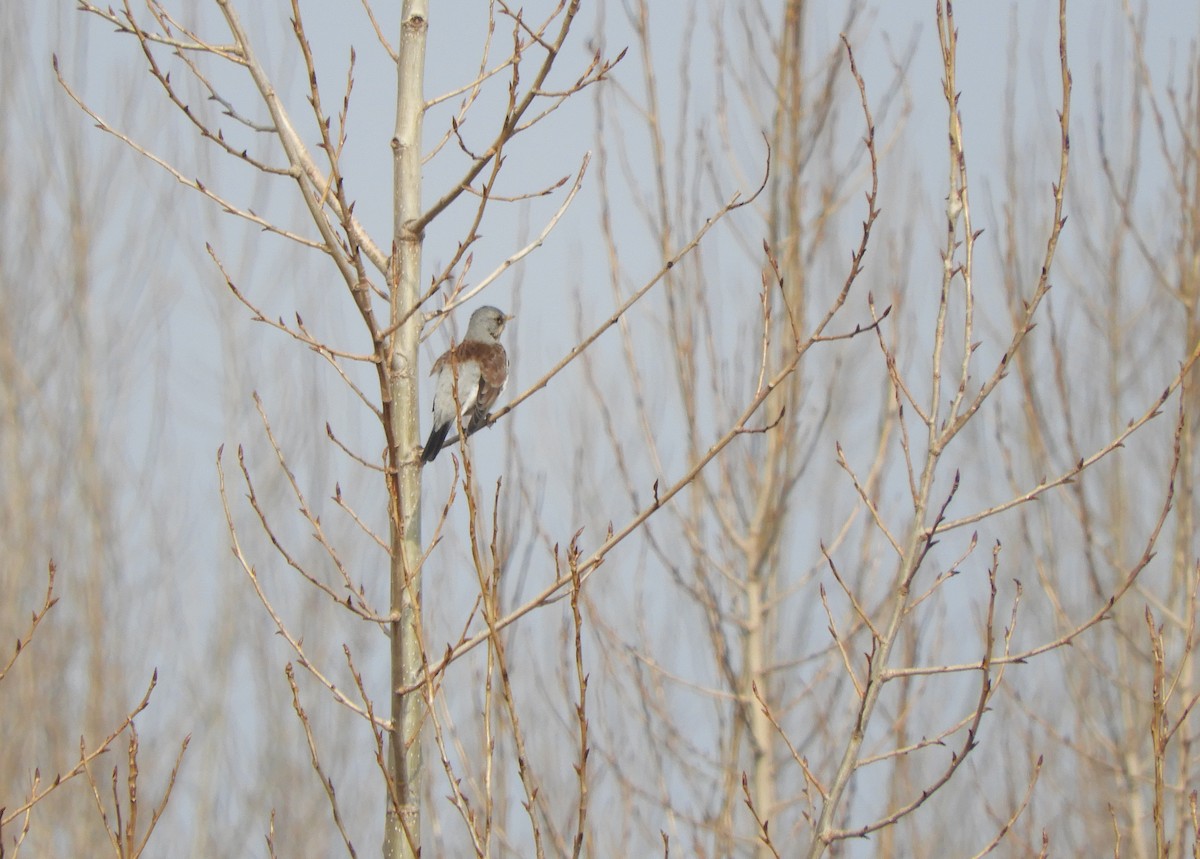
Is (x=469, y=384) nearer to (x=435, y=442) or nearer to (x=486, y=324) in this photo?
(x=435, y=442)

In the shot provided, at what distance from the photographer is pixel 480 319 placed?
5.84m

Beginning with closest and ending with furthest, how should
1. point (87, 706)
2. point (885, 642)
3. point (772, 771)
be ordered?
point (885, 642) < point (772, 771) < point (87, 706)

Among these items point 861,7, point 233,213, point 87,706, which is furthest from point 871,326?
point 87,706

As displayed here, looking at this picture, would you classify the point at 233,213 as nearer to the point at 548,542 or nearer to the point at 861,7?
the point at 548,542

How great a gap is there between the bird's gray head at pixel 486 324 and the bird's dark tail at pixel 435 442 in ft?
3.64

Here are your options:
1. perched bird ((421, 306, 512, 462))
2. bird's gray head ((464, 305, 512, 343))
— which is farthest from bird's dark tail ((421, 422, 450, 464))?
bird's gray head ((464, 305, 512, 343))

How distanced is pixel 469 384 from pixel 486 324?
72 centimetres

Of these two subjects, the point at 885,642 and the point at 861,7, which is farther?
the point at 861,7

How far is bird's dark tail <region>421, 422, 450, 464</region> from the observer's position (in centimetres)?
465

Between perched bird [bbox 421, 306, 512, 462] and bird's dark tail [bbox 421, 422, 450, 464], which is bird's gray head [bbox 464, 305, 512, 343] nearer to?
perched bird [bbox 421, 306, 512, 462]

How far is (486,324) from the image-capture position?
19.1 feet

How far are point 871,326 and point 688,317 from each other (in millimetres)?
3017

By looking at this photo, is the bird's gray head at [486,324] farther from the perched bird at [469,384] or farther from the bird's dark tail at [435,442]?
the bird's dark tail at [435,442]

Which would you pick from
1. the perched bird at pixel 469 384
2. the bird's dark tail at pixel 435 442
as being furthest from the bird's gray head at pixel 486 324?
the bird's dark tail at pixel 435 442
